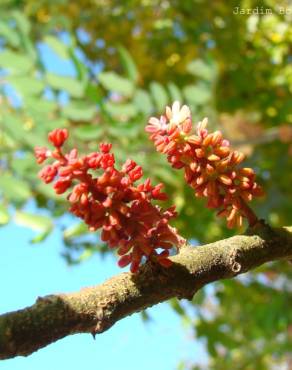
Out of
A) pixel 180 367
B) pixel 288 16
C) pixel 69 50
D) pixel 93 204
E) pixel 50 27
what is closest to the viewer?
pixel 93 204

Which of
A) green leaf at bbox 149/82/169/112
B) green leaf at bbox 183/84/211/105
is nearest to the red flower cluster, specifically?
green leaf at bbox 149/82/169/112

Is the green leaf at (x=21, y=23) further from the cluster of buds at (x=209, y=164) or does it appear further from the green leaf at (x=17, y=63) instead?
the cluster of buds at (x=209, y=164)

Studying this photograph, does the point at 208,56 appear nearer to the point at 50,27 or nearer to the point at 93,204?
the point at 50,27

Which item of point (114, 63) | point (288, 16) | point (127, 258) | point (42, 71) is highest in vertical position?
point (114, 63)

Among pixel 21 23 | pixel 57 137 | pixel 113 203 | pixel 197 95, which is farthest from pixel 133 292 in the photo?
pixel 197 95

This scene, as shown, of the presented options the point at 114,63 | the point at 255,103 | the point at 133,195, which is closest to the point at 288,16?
the point at 255,103

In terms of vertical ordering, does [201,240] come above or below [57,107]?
below

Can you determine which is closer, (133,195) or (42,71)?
(133,195)

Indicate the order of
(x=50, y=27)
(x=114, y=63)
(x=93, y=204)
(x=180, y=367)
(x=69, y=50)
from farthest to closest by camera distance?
(x=180, y=367)
(x=114, y=63)
(x=50, y=27)
(x=69, y=50)
(x=93, y=204)

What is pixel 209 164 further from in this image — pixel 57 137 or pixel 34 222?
pixel 34 222
